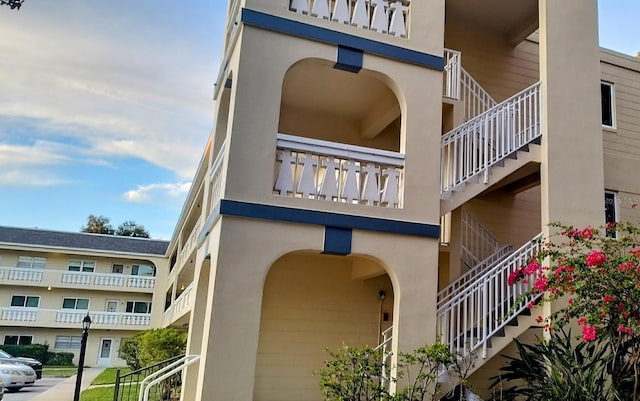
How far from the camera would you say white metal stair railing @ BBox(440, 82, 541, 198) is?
28.2 ft

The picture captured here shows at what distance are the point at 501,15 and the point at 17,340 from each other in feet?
109

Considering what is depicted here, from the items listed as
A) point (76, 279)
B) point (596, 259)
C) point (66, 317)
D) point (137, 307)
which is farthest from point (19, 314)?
point (596, 259)

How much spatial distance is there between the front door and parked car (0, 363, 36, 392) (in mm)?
13170

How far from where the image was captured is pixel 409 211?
26.3 ft

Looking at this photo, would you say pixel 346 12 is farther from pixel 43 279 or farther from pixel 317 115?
pixel 43 279

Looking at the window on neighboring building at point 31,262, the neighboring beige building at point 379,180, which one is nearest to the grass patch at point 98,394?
the neighboring beige building at point 379,180

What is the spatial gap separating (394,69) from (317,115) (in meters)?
3.06

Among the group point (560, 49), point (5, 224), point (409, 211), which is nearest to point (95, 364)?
point (5, 224)

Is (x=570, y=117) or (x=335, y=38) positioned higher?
(x=335, y=38)

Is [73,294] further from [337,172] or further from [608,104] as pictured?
[608,104]

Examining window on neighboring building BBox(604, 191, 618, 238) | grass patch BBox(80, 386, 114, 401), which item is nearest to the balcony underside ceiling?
window on neighboring building BBox(604, 191, 618, 238)

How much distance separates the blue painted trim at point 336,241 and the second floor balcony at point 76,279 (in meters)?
27.6

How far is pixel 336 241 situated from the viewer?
24.8 feet

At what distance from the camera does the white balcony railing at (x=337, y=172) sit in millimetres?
7629
